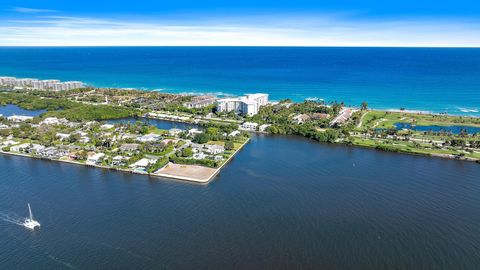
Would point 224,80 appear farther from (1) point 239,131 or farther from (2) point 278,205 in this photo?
(2) point 278,205

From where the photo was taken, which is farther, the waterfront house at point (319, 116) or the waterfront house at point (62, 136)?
the waterfront house at point (319, 116)

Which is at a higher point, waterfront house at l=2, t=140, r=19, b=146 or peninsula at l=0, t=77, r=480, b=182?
peninsula at l=0, t=77, r=480, b=182

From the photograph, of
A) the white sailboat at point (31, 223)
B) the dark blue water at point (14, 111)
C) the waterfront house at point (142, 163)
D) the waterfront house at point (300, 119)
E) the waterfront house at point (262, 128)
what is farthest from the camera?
the dark blue water at point (14, 111)

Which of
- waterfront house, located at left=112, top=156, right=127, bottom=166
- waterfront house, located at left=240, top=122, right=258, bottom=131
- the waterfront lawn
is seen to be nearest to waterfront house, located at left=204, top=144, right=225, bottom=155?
waterfront house, located at left=112, top=156, right=127, bottom=166

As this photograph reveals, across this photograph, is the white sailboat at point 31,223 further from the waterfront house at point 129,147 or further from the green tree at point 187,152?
the green tree at point 187,152

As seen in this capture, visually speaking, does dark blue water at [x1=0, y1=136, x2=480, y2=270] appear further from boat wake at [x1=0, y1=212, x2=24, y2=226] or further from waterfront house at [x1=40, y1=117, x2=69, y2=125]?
waterfront house at [x1=40, y1=117, x2=69, y2=125]

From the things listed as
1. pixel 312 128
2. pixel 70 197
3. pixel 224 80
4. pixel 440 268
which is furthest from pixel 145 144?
pixel 224 80

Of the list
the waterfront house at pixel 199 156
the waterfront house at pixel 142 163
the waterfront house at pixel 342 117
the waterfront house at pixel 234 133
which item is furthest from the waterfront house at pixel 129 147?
the waterfront house at pixel 342 117

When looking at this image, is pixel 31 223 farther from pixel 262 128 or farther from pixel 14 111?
pixel 14 111

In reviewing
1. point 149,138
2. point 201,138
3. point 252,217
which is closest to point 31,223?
point 252,217
